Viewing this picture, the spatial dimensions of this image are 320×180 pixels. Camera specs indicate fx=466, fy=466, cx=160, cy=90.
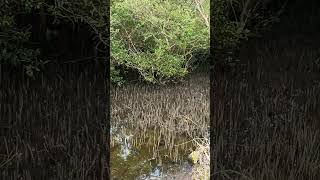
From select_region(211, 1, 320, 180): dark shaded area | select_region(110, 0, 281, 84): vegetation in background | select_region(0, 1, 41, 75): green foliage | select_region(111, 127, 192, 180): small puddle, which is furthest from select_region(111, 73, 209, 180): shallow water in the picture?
select_region(0, 1, 41, 75): green foliage

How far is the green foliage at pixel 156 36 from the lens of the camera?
183 inches

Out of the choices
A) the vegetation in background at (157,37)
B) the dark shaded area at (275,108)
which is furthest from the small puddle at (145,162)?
the dark shaded area at (275,108)

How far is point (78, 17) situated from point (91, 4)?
197 mm

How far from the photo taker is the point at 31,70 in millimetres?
2500

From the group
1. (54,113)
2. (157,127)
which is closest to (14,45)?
(54,113)

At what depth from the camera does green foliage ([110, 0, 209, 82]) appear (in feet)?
15.3

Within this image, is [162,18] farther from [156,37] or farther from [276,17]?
[276,17]

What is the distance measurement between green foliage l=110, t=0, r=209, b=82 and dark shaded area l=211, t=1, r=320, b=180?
186cm

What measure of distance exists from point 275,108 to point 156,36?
7.85ft

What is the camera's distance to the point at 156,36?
4824mm

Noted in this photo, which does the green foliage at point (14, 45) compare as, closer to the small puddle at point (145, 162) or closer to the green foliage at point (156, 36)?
the small puddle at point (145, 162)

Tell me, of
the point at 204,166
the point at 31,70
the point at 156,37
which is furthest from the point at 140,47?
the point at 31,70

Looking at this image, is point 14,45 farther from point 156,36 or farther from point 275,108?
point 156,36

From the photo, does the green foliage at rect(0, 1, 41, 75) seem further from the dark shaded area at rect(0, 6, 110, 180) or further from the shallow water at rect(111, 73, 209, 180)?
the shallow water at rect(111, 73, 209, 180)
